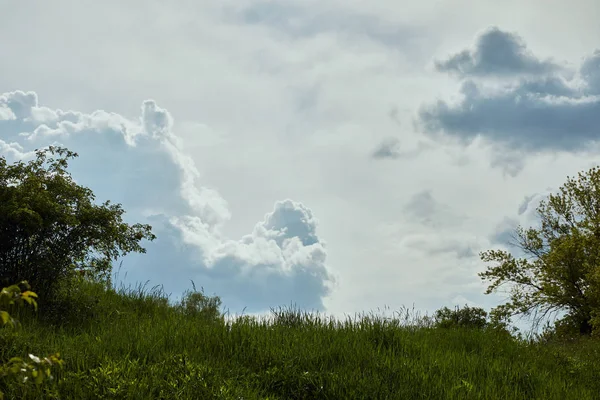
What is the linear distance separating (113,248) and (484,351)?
8592 mm

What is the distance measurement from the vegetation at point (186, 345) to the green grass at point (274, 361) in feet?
0.08

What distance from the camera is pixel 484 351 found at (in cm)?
1171

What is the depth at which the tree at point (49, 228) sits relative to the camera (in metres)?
11.6

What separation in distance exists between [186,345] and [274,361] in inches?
61.1

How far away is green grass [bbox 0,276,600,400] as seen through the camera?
7426 mm

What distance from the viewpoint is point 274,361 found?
8.45m

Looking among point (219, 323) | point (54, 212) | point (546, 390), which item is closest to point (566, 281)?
point (546, 390)

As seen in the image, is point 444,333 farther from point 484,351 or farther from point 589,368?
point 589,368

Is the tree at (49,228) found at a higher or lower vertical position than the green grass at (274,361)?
higher

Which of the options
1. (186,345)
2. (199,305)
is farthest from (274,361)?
(199,305)

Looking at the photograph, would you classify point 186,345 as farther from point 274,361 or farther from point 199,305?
point 199,305

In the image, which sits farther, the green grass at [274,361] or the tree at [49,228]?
the tree at [49,228]

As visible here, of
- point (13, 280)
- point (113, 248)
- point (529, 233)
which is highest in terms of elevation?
point (529, 233)

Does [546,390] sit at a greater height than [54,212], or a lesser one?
lesser
